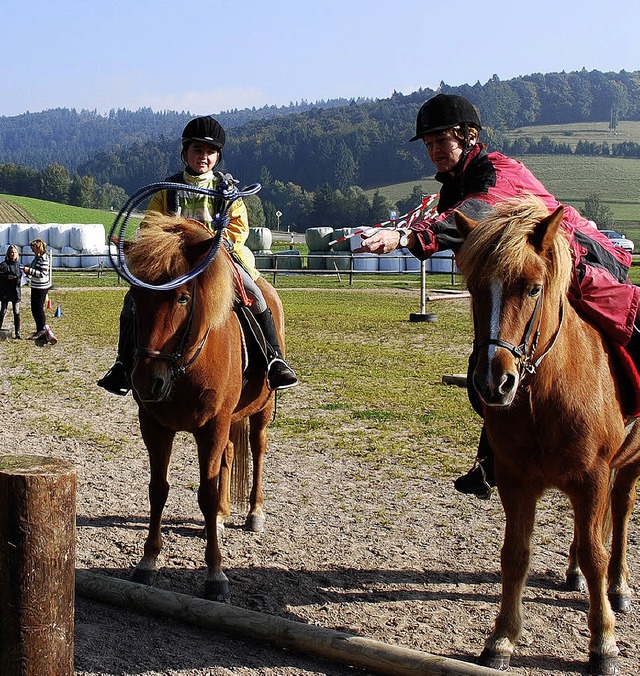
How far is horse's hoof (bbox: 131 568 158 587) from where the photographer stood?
4.96m

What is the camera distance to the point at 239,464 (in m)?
6.16

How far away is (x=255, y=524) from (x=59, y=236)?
4553 centimetres

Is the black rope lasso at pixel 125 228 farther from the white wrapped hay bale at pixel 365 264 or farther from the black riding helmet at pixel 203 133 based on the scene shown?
the white wrapped hay bale at pixel 365 264

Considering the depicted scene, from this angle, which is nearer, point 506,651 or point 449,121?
point 506,651

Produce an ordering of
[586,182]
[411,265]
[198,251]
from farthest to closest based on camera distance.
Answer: [586,182], [411,265], [198,251]

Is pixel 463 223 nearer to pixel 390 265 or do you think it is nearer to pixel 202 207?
pixel 202 207

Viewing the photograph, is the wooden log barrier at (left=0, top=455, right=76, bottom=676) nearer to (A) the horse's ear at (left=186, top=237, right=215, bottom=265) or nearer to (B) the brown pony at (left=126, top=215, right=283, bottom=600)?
(B) the brown pony at (left=126, top=215, right=283, bottom=600)

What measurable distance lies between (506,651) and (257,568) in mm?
1813

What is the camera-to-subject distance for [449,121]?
14.2 feet

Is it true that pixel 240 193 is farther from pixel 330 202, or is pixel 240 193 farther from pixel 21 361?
pixel 330 202

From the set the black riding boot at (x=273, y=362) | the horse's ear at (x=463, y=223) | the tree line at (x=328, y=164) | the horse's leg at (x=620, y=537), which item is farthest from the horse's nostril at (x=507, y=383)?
the tree line at (x=328, y=164)

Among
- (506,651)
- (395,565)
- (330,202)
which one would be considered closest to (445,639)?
(506,651)

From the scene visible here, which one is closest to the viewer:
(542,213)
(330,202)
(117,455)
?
(542,213)

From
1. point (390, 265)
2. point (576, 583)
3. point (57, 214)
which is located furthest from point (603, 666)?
point (57, 214)
